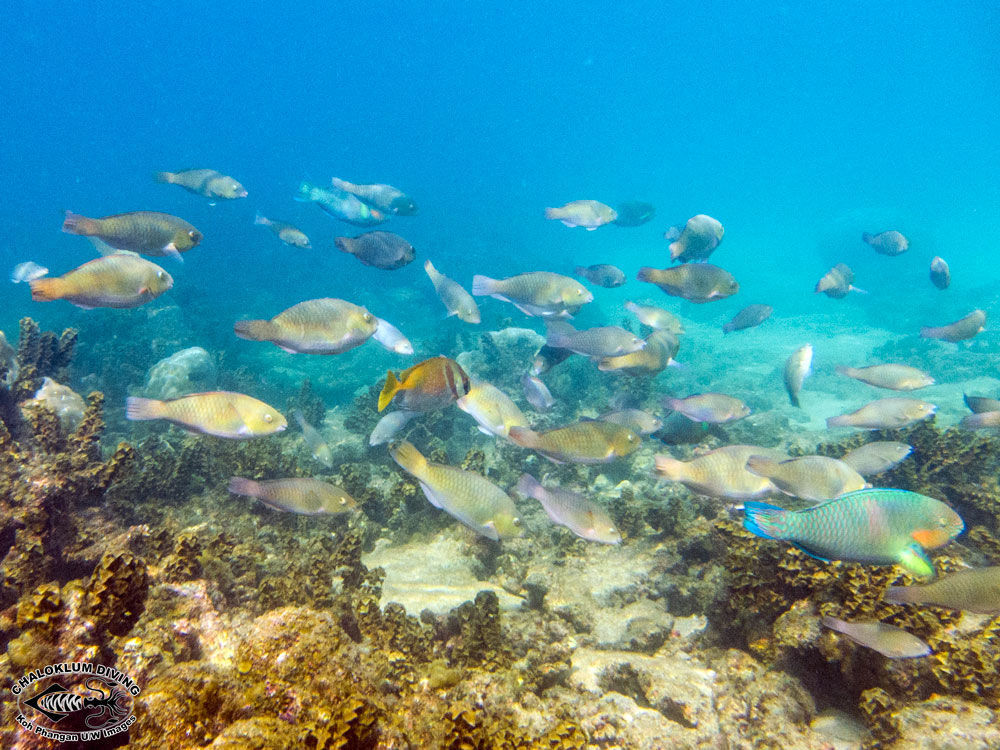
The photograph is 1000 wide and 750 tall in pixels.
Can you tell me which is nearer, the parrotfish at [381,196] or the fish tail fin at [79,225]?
the fish tail fin at [79,225]

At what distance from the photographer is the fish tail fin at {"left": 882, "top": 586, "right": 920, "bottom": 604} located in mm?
2310

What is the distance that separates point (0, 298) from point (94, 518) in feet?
124

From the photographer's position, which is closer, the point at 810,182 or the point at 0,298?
the point at 0,298

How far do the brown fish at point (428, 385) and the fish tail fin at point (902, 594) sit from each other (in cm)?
274

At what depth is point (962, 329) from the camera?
21.4ft

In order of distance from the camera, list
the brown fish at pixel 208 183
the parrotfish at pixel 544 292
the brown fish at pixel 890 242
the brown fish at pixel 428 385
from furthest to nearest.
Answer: the brown fish at pixel 890 242
the brown fish at pixel 208 183
the parrotfish at pixel 544 292
the brown fish at pixel 428 385

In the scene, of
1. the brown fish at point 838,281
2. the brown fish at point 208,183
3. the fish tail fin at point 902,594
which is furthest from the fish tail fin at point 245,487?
the brown fish at point 838,281

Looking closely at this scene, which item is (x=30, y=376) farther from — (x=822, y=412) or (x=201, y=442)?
(x=822, y=412)

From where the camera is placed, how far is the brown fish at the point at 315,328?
3494mm

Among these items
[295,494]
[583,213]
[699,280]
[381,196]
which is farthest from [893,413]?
[381,196]

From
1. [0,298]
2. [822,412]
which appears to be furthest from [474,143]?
[822,412]

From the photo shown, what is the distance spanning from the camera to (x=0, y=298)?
93.0 ft

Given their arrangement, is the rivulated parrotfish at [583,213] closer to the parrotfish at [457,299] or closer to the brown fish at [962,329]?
the parrotfish at [457,299]

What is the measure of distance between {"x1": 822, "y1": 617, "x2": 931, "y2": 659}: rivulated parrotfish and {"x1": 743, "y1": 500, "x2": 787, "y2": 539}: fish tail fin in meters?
0.77
